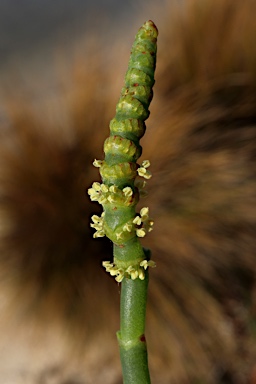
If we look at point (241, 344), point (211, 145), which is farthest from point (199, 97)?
point (241, 344)

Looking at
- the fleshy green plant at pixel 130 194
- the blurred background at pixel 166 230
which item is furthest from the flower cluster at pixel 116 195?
the blurred background at pixel 166 230

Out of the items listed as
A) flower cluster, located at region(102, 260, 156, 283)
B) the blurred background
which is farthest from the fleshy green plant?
the blurred background

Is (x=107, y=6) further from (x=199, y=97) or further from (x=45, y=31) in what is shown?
(x=199, y=97)

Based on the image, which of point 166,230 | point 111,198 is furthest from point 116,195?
point 166,230

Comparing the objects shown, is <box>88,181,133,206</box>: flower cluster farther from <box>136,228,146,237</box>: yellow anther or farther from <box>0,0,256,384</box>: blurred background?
<box>0,0,256,384</box>: blurred background

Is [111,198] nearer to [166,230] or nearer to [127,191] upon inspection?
[127,191]

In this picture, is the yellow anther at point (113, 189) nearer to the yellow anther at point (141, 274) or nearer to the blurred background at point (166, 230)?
the yellow anther at point (141, 274)

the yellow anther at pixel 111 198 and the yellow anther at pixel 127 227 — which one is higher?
the yellow anther at pixel 111 198
